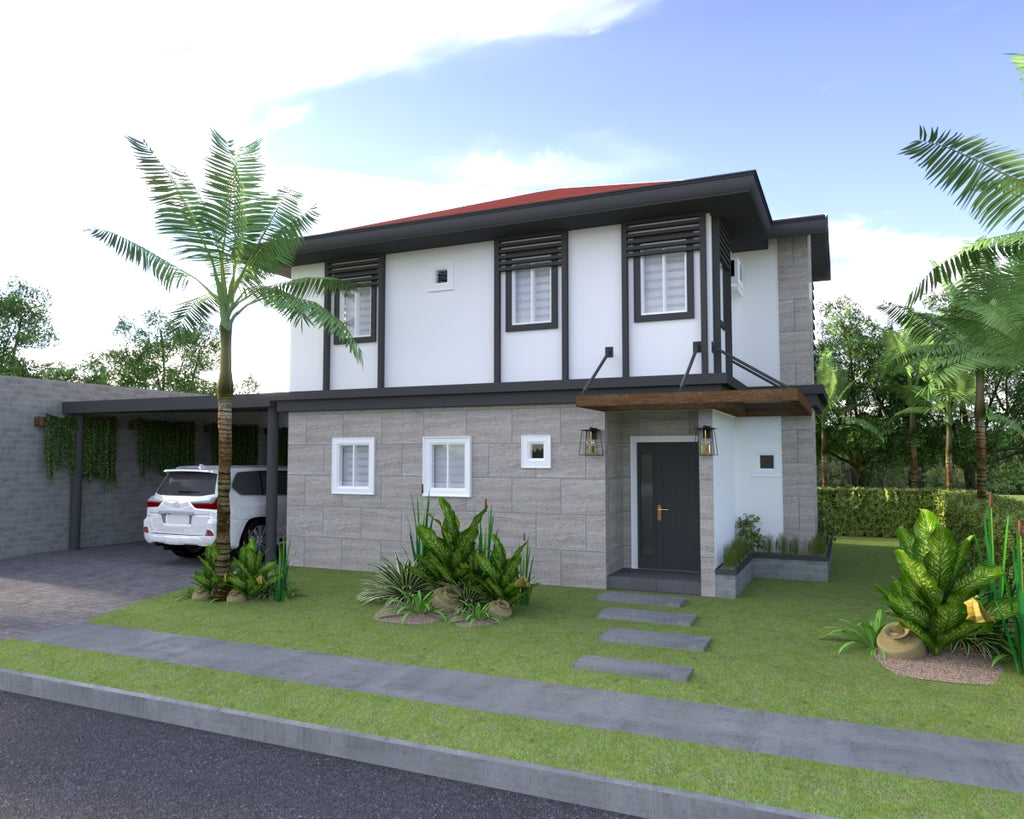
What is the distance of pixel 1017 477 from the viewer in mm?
34406

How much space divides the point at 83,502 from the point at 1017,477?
39.3 m

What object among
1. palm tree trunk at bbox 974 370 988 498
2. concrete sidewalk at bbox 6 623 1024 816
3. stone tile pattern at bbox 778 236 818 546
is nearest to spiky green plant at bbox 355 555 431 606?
concrete sidewalk at bbox 6 623 1024 816

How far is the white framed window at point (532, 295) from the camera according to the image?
1149 cm

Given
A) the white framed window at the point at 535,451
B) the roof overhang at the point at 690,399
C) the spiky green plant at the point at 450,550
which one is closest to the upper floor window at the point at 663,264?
the roof overhang at the point at 690,399

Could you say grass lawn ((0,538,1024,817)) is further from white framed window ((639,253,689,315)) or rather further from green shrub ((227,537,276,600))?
white framed window ((639,253,689,315))

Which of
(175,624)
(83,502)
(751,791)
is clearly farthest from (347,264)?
(751,791)

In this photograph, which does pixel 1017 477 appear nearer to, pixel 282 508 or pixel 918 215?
pixel 918 215

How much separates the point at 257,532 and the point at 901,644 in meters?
10.7

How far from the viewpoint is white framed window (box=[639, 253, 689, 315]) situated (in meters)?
10.5

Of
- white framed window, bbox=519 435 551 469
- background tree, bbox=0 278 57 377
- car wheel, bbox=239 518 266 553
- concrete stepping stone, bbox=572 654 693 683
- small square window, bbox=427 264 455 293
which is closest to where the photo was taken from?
concrete stepping stone, bbox=572 654 693 683

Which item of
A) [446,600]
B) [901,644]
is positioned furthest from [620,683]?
[446,600]

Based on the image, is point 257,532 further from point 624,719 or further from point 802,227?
point 802,227

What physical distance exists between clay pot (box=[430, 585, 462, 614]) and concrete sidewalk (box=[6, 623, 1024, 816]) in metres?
2.03

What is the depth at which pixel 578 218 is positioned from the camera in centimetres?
1074
